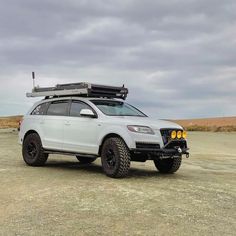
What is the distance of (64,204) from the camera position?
756 cm

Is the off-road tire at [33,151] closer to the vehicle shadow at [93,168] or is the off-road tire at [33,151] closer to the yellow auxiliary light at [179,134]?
the vehicle shadow at [93,168]

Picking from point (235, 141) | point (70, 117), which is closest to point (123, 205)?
point (70, 117)

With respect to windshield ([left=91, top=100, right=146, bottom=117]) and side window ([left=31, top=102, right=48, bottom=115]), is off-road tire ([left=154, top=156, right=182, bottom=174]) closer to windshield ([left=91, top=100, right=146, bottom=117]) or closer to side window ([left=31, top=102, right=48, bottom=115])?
windshield ([left=91, top=100, right=146, bottom=117])

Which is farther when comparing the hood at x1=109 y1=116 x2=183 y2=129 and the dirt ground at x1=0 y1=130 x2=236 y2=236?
the hood at x1=109 y1=116 x2=183 y2=129

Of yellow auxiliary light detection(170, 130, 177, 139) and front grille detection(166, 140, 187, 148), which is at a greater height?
yellow auxiliary light detection(170, 130, 177, 139)

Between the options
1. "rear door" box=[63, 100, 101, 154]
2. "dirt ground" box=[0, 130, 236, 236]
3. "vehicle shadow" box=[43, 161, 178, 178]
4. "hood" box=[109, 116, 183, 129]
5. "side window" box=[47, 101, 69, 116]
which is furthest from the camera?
"side window" box=[47, 101, 69, 116]

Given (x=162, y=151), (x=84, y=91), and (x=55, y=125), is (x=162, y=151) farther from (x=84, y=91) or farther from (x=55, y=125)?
(x=55, y=125)

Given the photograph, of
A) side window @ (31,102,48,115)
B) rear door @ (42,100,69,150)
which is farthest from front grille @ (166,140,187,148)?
side window @ (31,102,48,115)

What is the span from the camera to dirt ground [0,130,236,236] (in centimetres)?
640

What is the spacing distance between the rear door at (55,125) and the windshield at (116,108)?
38.9 inches

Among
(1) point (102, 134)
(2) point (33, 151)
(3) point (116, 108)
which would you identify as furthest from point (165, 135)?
(2) point (33, 151)

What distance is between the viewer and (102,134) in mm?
10492

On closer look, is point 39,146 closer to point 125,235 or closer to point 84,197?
point 84,197

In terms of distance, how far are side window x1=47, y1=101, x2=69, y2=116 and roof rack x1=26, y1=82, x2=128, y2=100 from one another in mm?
248
